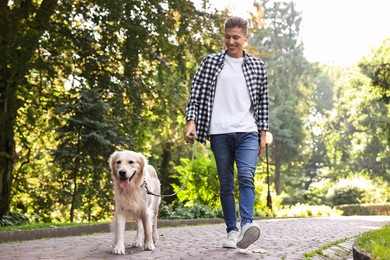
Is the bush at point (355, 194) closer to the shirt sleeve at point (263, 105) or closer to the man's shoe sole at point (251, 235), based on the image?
the shirt sleeve at point (263, 105)

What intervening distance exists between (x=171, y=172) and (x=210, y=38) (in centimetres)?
1424

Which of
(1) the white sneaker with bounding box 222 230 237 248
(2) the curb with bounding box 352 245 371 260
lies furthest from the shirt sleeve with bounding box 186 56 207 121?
(2) the curb with bounding box 352 245 371 260

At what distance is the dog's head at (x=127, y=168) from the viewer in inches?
264

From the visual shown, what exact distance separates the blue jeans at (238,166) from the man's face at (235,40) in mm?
898

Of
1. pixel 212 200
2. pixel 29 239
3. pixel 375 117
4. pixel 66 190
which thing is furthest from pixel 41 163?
pixel 375 117

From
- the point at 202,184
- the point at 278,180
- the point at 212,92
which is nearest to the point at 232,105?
the point at 212,92

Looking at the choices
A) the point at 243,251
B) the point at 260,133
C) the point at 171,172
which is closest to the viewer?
the point at 243,251

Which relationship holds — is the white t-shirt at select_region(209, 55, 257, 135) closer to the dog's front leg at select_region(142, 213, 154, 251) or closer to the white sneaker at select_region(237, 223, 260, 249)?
the white sneaker at select_region(237, 223, 260, 249)

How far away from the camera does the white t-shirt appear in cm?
638

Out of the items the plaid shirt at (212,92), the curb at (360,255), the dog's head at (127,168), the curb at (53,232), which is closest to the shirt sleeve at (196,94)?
the plaid shirt at (212,92)

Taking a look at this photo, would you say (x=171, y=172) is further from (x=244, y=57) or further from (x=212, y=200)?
(x=244, y=57)

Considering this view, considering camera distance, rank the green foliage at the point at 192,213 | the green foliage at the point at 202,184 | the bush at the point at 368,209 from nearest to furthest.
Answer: the green foliage at the point at 192,213 < the green foliage at the point at 202,184 < the bush at the point at 368,209

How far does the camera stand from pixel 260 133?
6625 millimetres

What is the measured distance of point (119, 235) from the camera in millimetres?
6578
